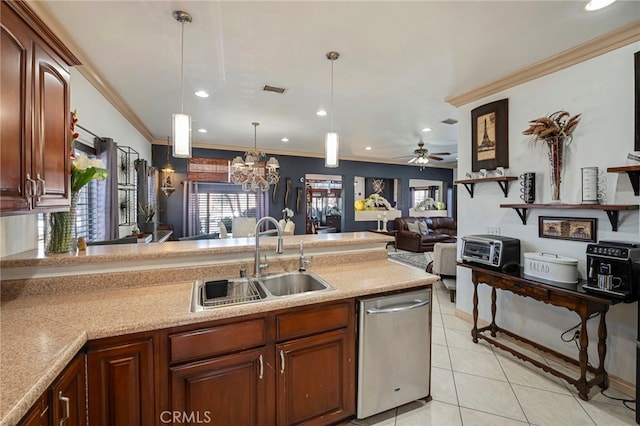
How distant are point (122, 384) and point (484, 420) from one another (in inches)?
86.1

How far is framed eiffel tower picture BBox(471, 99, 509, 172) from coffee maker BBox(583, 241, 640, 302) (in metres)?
1.20

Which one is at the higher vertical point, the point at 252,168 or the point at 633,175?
the point at 252,168

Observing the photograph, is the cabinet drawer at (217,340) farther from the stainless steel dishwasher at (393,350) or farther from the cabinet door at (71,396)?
the stainless steel dishwasher at (393,350)

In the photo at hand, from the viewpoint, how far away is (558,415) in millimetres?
1923

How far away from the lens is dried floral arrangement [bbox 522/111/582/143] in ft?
7.83

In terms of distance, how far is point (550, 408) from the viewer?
1990 millimetres

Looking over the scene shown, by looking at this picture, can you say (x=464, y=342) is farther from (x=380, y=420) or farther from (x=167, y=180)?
(x=167, y=180)

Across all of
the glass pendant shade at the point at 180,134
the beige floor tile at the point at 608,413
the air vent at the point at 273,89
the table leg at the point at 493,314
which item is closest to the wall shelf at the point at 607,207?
the table leg at the point at 493,314

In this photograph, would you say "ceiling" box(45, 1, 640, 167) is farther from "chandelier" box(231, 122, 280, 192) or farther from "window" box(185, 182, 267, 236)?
"window" box(185, 182, 267, 236)

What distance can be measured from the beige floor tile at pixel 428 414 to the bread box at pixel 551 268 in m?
1.26

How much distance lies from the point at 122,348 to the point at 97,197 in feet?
9.25

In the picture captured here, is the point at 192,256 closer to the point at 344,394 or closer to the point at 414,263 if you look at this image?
the point at 344,394

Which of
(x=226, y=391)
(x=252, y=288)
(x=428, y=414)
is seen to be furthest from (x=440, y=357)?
(x=226, y=391)

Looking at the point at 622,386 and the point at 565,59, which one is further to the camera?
the point at 565,59
